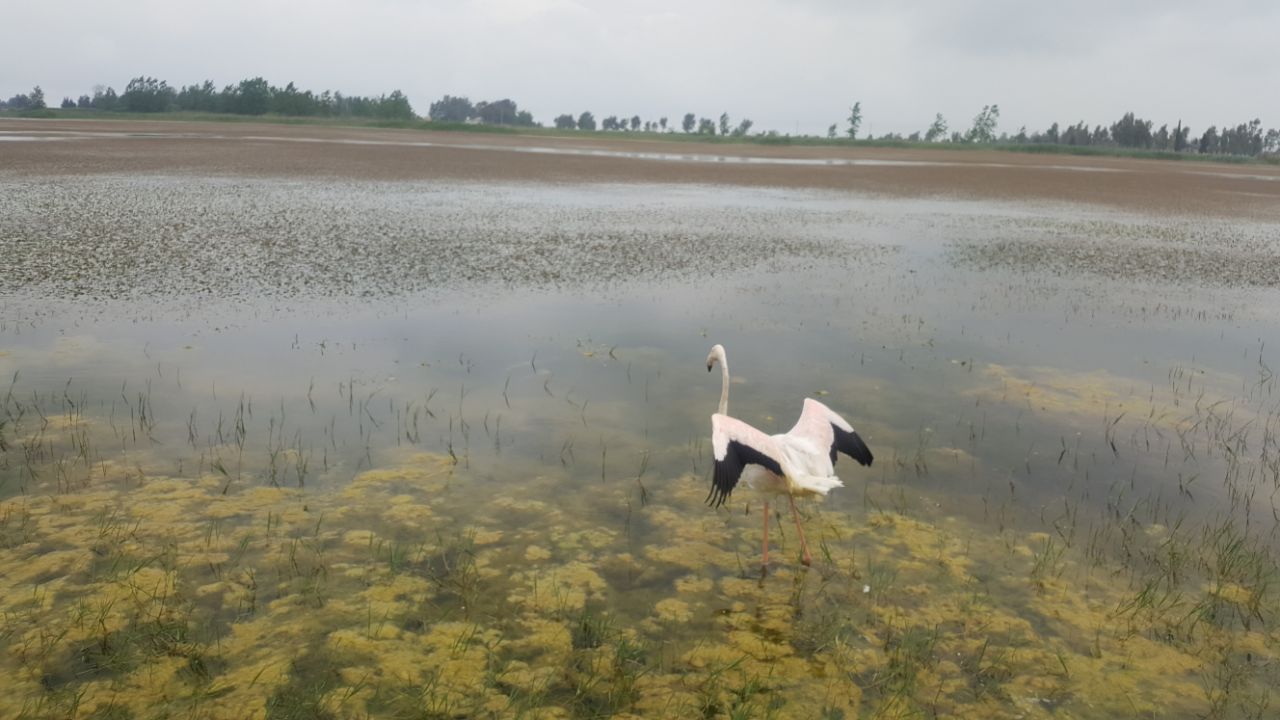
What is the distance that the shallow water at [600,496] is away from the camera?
4699mm

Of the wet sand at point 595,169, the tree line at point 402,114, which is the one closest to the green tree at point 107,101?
the tree line at point 402,114

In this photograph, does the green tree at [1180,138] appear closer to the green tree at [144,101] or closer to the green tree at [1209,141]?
the green tree at [1209,141]

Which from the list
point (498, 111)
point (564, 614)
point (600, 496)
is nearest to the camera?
point (564, 614)

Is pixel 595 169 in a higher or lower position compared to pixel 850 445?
higher

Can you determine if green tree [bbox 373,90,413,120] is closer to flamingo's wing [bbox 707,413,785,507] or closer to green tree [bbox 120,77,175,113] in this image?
green tree [bbox 120,77,175,113]

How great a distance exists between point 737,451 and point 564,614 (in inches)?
59.8

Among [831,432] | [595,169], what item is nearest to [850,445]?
[831,432]

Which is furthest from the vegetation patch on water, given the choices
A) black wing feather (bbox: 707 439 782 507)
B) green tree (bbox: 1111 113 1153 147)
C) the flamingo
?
green tree (bbox: 1111 113 1153 147)

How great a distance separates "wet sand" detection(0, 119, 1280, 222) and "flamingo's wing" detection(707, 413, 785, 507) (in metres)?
27.9

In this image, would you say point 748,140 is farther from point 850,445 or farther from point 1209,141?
point 850,445

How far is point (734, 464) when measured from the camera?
18.0 ft

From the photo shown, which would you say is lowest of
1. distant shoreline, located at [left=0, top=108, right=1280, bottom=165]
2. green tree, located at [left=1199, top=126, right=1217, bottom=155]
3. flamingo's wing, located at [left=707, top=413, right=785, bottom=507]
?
flamingo's wing, located at [left=707, top=413, right=785, bottom=507]

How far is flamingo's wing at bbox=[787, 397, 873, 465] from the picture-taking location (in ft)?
20.5

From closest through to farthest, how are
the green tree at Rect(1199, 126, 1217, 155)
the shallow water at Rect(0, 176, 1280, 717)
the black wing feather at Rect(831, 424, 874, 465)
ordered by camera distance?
1. the shallow water at Rect(0, 176, 1280, 717)
2. the black wing feather at Rect(831, 424, 874, 465)
3. the green tree at Rect(1199, 126, 1217, 155)
